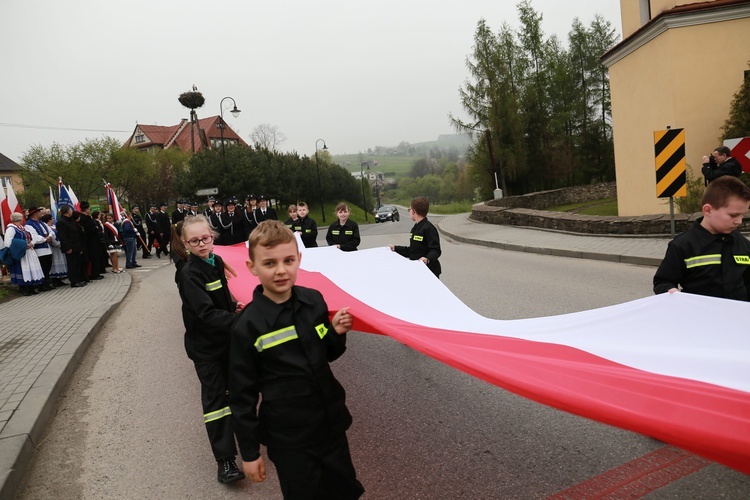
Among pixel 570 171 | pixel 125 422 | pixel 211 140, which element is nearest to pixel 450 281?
pixel 125 422

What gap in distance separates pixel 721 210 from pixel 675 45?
51.1 feet

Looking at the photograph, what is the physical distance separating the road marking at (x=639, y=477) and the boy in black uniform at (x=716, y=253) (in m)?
1.07

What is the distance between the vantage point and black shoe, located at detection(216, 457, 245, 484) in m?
3.48

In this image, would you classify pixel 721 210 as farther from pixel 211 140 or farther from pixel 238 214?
pixel 211 140

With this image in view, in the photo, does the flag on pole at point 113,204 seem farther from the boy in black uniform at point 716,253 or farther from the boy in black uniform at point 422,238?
the boy in black uniform at point 716,253

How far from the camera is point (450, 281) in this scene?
1034cm

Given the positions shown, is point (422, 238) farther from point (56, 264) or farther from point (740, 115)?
point (740, 115)

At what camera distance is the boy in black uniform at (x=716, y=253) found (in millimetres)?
3172

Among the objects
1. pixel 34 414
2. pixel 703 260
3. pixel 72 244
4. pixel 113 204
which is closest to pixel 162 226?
pixel 113 204

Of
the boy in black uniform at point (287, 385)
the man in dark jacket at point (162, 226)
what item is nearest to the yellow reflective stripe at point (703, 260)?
the boy in black uniform at point (287, 385)

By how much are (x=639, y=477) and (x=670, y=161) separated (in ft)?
29.3

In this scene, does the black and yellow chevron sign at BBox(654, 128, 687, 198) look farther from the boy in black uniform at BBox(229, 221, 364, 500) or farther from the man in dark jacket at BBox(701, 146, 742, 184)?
the boy in black uniform at BBox(229, 221, 364, 500)

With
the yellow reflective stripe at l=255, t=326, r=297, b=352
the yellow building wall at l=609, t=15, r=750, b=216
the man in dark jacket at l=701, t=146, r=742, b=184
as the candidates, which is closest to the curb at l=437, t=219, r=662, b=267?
the man in dark jacket at l=701, t=146, r=742, b=184

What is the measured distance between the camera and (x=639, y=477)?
3.10 m
